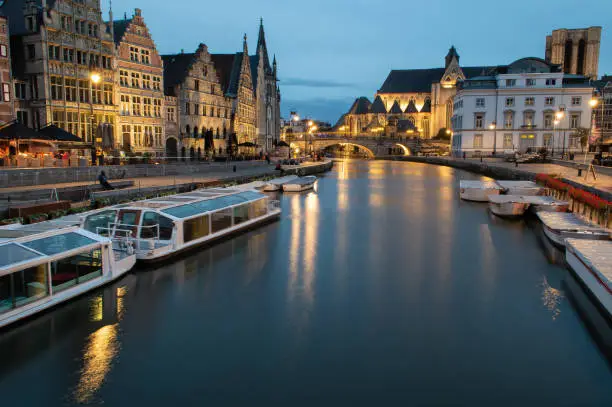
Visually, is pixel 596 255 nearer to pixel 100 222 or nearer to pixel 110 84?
pixel 100 222

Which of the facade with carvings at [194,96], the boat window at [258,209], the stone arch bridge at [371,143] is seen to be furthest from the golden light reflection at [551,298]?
the stone arch bridge at [371,143]

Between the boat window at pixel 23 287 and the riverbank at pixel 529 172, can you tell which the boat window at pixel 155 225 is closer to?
the boat window at pixel 23 287

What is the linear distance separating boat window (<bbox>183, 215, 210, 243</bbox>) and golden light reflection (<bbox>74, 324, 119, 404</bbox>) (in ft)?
21.0

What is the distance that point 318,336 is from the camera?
11.0m

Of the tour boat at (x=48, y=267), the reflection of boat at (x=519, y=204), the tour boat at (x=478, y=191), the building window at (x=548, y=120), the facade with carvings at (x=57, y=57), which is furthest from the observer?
the building window at (x=548, y=120)

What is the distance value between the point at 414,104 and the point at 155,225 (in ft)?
361

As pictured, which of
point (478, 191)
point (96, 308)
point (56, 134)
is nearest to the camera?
point (96, 308)

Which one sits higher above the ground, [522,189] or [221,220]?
[522,189]

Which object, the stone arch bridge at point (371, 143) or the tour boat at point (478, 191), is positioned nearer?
the tour boat at point (478, 191)

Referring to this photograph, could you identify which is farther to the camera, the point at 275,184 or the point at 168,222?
the point at 275,184

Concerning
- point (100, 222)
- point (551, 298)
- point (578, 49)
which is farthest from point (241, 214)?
point (578, 49)

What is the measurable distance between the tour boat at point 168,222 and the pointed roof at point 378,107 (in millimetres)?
104432

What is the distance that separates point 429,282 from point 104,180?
15.1 m

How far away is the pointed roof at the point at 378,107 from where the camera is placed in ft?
399
